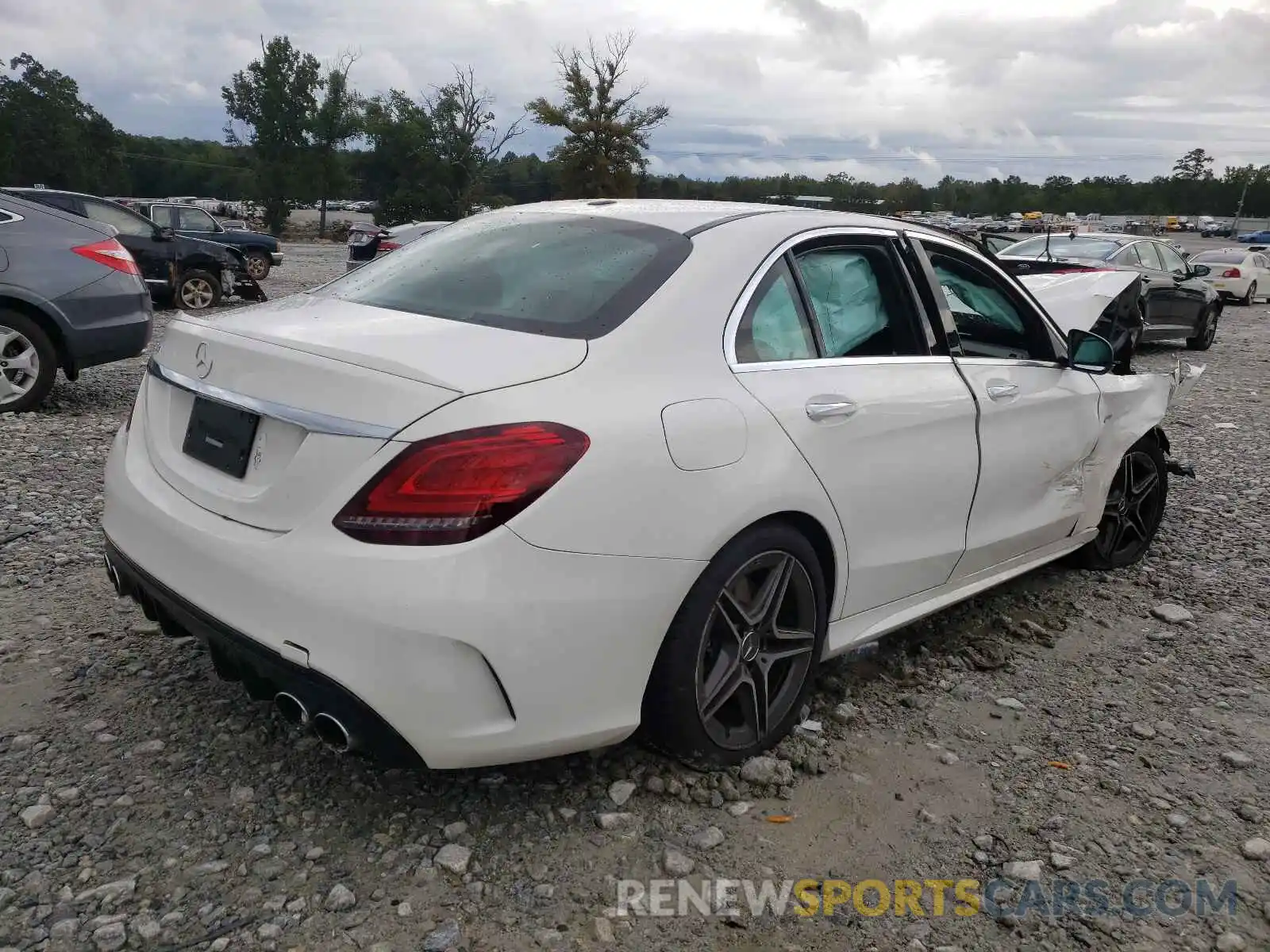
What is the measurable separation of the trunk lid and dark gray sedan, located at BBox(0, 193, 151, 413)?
15.8ft

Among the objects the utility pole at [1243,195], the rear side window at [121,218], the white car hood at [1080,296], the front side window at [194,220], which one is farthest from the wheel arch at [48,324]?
the utility pole at [1243,195]

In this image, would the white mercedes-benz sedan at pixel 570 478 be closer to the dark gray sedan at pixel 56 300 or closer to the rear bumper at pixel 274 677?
the rear bumper at pixel 274 677

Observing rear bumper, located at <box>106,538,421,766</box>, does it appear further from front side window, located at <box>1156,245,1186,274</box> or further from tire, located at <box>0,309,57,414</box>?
front side window, located at <box>1156,245,1186,274</box>

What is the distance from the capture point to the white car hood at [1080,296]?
539 centimetres

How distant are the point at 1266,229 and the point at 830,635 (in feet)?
354

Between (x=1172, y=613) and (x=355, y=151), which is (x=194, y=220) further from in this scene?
(x=355, y=151)

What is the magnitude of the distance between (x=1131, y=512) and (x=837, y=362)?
101 inches

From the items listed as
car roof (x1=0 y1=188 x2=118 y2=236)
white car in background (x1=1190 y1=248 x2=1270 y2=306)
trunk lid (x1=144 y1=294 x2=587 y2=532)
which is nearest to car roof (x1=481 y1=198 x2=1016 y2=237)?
trunk lid (x1=144 y1=294 x2=587 y2=532)

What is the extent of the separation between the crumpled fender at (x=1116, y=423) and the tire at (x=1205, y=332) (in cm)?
1179

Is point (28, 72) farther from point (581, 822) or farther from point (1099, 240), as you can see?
point (581, 822)

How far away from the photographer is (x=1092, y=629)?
420 centimetres

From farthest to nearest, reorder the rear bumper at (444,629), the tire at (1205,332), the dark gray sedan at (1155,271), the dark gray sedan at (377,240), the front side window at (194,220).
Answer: the front side window at (194,220), the dark gray sedan at (377,240), the tire at (1205,332), the dark gray sedan at (1155,271), the rear bumper at (444,629)

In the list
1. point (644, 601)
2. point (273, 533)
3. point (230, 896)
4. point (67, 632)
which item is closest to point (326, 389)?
point (273, 533)

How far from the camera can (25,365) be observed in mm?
6949
